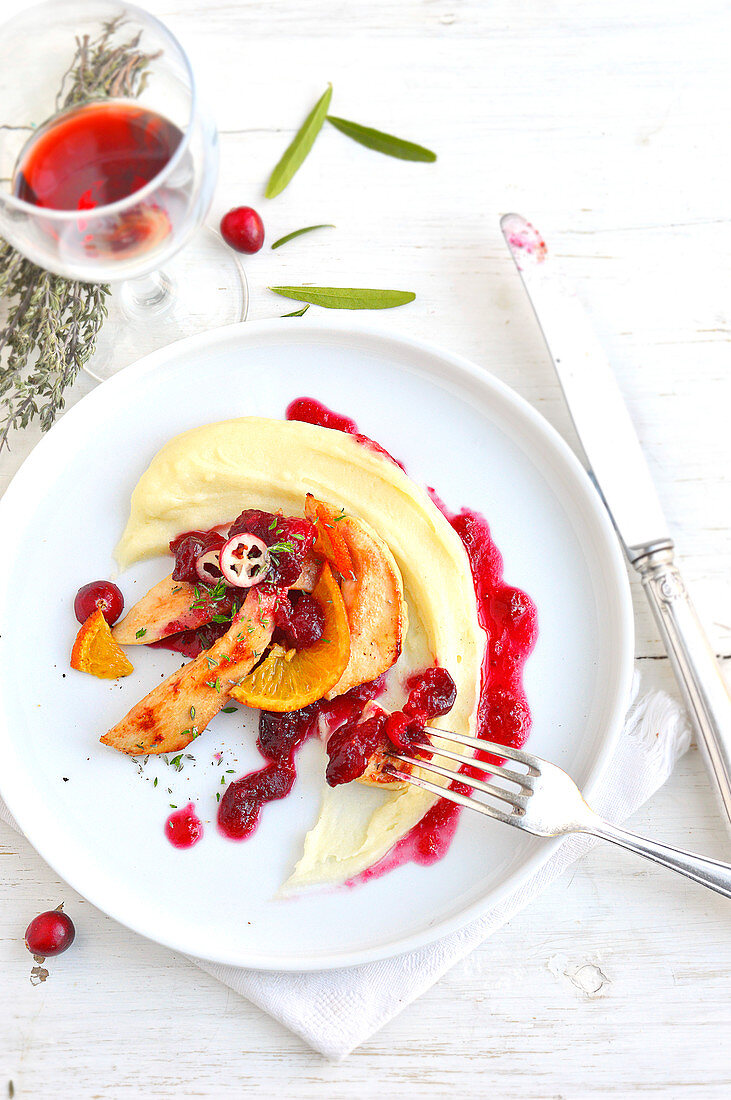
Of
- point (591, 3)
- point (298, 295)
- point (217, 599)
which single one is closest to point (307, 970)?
point (217, 599)

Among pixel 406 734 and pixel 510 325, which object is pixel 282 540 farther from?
pixel 510 325

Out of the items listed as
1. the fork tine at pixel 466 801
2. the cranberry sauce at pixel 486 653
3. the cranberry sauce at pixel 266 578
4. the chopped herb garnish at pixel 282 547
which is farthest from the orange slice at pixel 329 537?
the fork tine at pixel 466 801

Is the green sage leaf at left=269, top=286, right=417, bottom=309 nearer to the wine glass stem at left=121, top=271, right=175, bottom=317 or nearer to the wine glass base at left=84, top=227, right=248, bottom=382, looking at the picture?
the wine glass base at left=84, top=227, right=248, bottom=382

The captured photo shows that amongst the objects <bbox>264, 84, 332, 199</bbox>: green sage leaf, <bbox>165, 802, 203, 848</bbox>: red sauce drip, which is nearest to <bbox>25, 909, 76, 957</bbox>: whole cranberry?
<bbox>165, 802, 203, 848</bbox>: red sauce drip

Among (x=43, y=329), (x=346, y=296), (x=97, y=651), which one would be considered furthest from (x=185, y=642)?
(x=346, y=296)

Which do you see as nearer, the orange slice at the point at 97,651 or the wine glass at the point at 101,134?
the wine glass at the point at 101,134

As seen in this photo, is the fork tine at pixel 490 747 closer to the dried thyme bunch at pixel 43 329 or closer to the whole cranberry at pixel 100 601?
the whole cranberry at pixel 100 601

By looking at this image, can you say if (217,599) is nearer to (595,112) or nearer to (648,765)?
(648,765)
